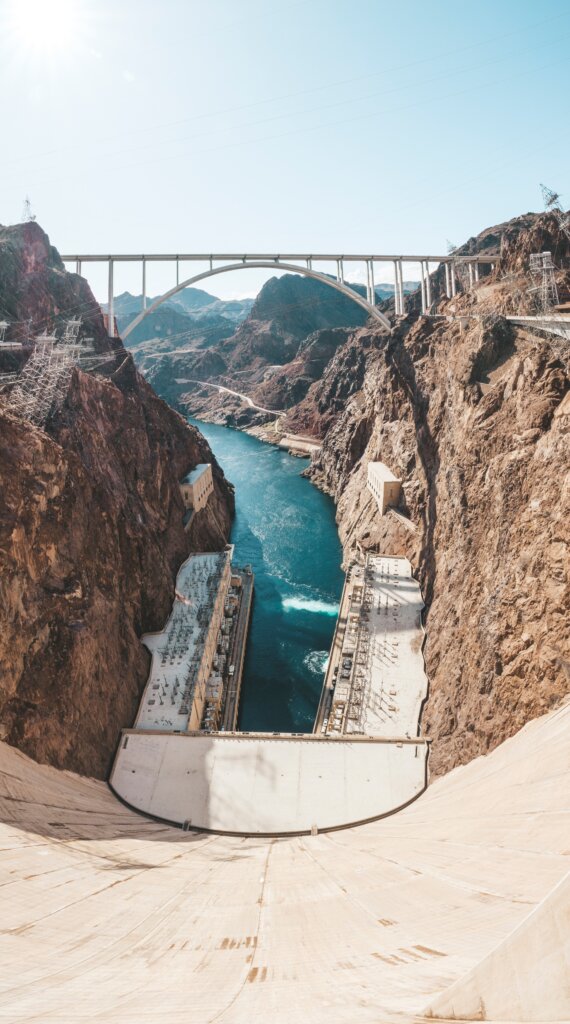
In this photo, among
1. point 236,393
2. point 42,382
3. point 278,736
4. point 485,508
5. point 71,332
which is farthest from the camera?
point 236,393

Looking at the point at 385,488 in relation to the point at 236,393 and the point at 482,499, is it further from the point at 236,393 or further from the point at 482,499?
the point at 236,393

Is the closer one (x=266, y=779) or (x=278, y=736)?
(x=266, y=779)

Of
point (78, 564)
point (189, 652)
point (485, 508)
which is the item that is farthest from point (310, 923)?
point (189, 652)

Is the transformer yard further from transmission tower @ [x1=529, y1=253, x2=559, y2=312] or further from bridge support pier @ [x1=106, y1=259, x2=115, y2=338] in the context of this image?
bridge support pier @ [x1=106, y1=259, x2=115, y2=338]

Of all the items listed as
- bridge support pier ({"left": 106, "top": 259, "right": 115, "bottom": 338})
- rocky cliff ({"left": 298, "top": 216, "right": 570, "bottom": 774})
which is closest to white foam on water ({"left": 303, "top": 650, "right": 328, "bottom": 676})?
rocky cliff ({"left": 298, "top": 216, "right": 570, "bottom": 774})

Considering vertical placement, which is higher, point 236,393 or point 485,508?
point 236,393
